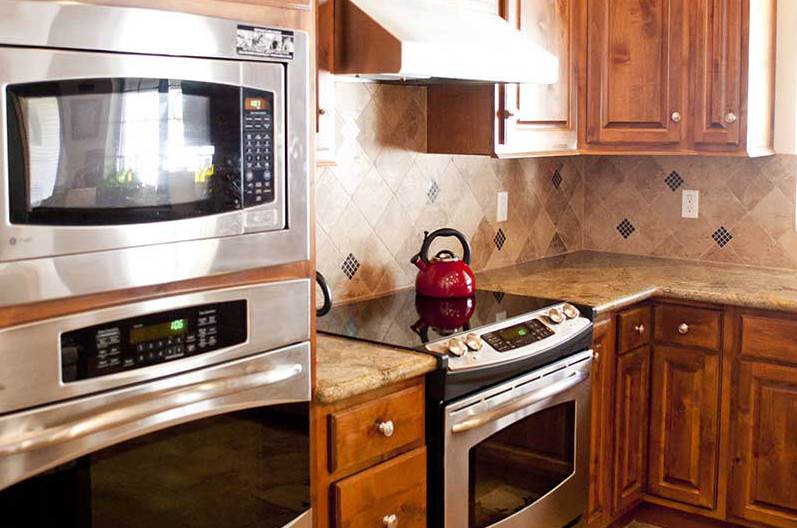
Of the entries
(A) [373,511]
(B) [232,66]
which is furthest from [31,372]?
(A) [373,511]

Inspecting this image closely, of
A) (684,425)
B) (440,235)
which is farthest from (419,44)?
(684,425)

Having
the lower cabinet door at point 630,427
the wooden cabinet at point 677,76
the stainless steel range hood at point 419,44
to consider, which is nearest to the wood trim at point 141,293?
the stainless steel range hood at point 419,44

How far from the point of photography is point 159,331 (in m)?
1.68

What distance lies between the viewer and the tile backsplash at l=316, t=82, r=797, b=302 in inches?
119

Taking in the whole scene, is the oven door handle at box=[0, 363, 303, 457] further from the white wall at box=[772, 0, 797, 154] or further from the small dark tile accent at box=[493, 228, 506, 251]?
the white wall at box=[772, 0, 797, 154]

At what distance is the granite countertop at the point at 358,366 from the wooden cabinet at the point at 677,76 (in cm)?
151

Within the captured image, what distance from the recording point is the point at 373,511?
226 cm

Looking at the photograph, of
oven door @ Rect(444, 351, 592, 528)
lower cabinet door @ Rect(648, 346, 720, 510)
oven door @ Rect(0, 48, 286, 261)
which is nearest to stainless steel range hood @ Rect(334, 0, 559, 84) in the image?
oven door @ Rect(0, 48, 286, 261)

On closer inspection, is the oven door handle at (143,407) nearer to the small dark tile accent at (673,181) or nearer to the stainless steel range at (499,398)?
the stainless steel range at (499,398)

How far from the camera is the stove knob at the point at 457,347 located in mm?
2445

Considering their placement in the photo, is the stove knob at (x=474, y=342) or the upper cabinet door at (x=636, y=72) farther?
the upper cabinet door at (x=636, y=72)

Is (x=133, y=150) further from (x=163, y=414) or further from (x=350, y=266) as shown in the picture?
(x=350, y=266)

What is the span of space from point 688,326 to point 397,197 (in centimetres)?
105

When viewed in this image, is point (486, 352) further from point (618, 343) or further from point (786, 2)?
point (786, 2)
